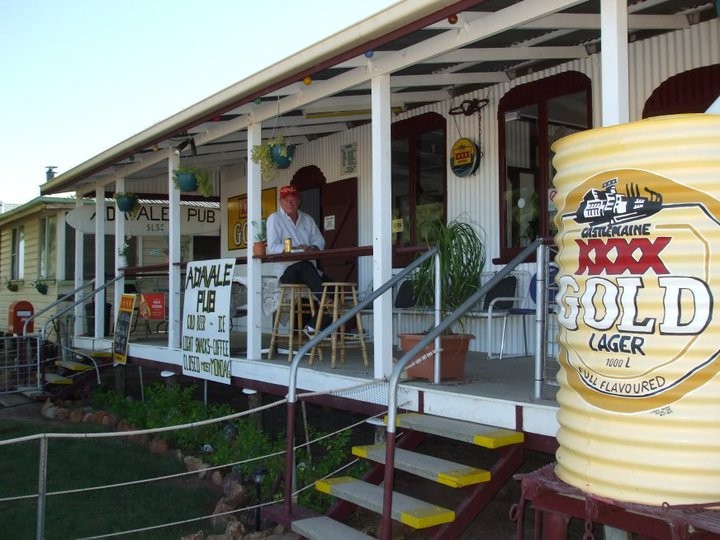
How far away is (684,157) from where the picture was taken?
2578mm

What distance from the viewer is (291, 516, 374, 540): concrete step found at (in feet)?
13.5

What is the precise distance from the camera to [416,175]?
788 centimetres

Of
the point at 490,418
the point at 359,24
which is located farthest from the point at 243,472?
the point at 359,24

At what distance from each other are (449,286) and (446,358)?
0.53 meters

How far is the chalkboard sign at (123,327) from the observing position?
8969mm

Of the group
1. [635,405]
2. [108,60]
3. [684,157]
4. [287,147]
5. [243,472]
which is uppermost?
[108,60]

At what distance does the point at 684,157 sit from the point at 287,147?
4.43 meters

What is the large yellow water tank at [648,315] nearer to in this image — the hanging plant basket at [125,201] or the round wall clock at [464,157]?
the round wall clock at [464,157]

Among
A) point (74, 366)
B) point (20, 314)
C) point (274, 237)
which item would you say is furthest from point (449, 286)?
point (20, 314)

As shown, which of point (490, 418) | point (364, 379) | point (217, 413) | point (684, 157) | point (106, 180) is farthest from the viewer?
point (106, 180)

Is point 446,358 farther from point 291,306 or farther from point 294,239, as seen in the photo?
point 294,239

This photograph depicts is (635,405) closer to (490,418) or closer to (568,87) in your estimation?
(490,418)

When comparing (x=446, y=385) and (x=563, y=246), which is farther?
(x=446, y=385)

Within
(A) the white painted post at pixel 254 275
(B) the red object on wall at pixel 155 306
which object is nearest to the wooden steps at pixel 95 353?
(B) the red object on wall at pixel 155 306
